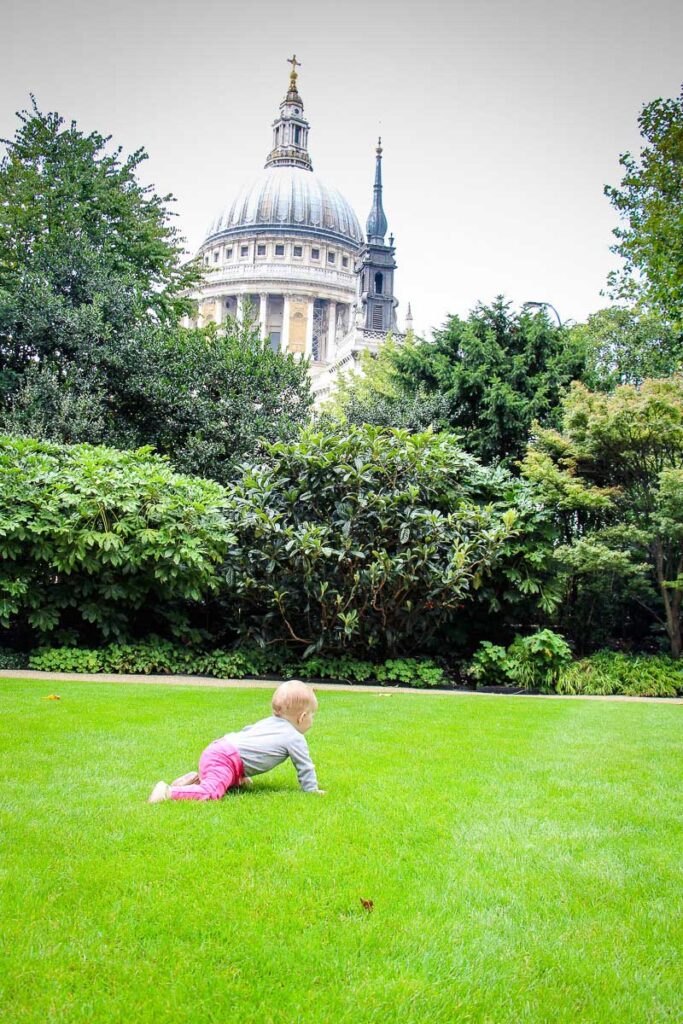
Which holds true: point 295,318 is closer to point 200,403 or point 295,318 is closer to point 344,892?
point 200,403

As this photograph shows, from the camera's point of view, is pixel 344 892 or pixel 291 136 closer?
pixel 344 892

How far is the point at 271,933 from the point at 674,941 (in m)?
1.49

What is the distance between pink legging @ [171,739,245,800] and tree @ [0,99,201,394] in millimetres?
14354

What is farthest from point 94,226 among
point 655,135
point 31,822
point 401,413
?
point 31,822

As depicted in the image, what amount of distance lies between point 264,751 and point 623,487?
39.6ft

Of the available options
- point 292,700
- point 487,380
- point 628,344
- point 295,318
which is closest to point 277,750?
point 292,700

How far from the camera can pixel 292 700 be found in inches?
189

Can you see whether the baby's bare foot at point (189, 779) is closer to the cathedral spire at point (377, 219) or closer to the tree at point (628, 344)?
the tree at point (628, 344)

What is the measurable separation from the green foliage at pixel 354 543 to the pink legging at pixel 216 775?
731 centimetres

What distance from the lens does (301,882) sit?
331 cm

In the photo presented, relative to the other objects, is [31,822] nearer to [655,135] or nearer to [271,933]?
[271,933]

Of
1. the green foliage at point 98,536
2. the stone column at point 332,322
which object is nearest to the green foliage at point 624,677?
the green foliage at point 98,536

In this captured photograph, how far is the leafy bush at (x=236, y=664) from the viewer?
1235 centimetres

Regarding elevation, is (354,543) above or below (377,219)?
below
